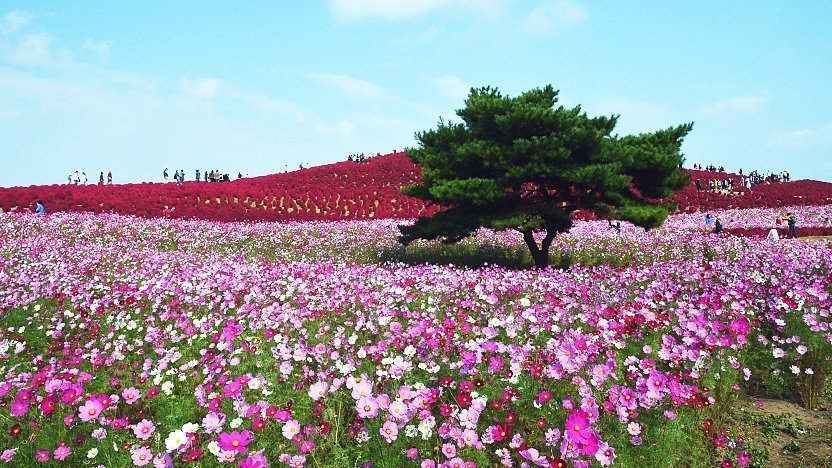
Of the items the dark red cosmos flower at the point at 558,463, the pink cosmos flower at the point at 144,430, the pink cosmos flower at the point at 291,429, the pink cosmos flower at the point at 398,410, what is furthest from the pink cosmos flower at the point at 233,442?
the dark red cosmos flower at the point at 558,463

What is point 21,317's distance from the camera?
22.9ft

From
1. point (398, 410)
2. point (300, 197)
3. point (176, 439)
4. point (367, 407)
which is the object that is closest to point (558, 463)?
point (398, 410)

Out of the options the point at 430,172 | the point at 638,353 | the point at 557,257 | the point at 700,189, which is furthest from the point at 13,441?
the point at 700,189

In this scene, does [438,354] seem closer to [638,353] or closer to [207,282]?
[638,353]

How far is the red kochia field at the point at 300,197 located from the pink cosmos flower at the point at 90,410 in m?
22.0

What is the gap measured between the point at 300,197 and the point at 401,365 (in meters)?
28.4

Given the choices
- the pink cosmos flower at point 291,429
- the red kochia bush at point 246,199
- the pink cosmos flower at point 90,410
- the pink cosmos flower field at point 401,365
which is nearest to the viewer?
the pink cosmos flower at point 291,429

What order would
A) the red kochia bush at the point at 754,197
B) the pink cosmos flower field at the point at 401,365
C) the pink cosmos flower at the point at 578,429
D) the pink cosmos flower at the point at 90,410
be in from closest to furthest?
1. the pink cosmos flower at the point at 578,429
2. the pink cosmos flower at the point at 90,410
3. the pink cosmos flower field at the point at 401,365
4. the red kochia bush at the point at 754,197

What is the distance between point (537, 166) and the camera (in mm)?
11156

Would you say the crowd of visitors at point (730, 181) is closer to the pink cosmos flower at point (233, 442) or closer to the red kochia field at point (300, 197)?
the red kochia field at point (300, 197)

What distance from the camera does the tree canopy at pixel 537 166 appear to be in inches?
448

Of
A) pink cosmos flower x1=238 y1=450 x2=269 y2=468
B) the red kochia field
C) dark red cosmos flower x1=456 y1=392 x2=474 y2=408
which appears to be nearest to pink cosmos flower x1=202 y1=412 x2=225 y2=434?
pink cosmos flower x1=238 y1=450 x2=269 y2=468

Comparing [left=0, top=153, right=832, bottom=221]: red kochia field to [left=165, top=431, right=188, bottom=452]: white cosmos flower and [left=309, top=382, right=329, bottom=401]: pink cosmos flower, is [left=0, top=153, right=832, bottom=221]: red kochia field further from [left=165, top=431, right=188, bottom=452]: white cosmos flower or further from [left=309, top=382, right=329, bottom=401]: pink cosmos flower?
[left=165, top=431, right=188, bottom=452]: white cosmos flower

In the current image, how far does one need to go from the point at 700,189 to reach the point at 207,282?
149 ft
